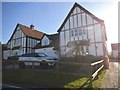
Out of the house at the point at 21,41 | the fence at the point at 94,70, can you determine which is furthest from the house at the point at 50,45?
the fence at the point at 94,70

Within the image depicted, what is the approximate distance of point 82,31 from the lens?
24.5 meters

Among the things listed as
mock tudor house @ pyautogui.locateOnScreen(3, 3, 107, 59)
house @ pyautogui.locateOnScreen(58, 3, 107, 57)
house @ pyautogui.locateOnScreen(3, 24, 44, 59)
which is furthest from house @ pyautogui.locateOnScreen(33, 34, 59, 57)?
house @ pyautogui.locateOnScreen(3, 24, 44, 59)

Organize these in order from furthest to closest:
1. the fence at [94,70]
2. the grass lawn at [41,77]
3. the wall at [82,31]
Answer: the wall at [82,31] < the grass lawn at [41,77] < the fence at [94,70]

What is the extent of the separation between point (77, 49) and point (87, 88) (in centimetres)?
1716

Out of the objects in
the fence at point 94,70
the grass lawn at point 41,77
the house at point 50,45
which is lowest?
the grass lawn at point 41,77

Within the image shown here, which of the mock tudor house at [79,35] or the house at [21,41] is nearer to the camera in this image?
the mock tudor house at [79,35]

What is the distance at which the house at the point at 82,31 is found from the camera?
22641 mm

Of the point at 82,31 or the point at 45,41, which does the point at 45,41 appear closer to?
the point at 45,41

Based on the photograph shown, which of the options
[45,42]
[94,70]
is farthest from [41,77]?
[45,42]

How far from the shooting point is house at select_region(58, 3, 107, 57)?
2264cm

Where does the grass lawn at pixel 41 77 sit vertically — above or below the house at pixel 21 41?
below

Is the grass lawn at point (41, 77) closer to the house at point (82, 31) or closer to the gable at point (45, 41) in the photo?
the house at point (82, 31)

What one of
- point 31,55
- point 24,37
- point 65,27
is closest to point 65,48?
point 65,27

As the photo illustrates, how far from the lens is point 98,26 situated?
74.8 feet
